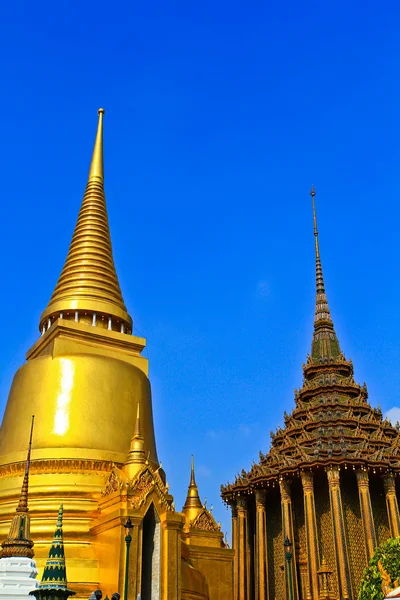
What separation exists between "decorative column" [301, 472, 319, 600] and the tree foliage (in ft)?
18.4

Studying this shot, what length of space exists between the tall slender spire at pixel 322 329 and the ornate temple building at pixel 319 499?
1864mm

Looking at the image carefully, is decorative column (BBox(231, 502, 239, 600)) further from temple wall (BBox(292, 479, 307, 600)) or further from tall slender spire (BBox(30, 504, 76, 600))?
tall slender spire (BBox(30, 504, 76, 600))

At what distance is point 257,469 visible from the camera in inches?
1006

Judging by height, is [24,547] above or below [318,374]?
below

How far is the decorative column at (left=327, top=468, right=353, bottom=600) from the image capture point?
21188mm

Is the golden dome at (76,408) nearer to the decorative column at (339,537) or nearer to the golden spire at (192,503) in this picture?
the golden spire at (192,503)

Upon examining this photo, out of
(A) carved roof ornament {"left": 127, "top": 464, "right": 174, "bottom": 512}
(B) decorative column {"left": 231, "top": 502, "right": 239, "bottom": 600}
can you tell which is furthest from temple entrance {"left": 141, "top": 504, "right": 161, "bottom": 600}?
(B) decorative column {"left": 231, "top": 502, "right": 239, "bottom": 600}

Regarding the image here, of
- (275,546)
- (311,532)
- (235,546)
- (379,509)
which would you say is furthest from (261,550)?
(379,509)

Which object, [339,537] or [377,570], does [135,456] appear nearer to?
[377,570]

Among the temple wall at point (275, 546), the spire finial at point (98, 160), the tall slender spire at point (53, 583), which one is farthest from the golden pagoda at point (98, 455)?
the tall slender spire at point (53, 583)

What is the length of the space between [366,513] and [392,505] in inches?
56.9

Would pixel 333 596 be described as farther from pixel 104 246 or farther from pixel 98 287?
pixel 104 246

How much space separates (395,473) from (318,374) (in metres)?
6.29

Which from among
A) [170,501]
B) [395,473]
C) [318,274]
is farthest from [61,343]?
[318,274]
